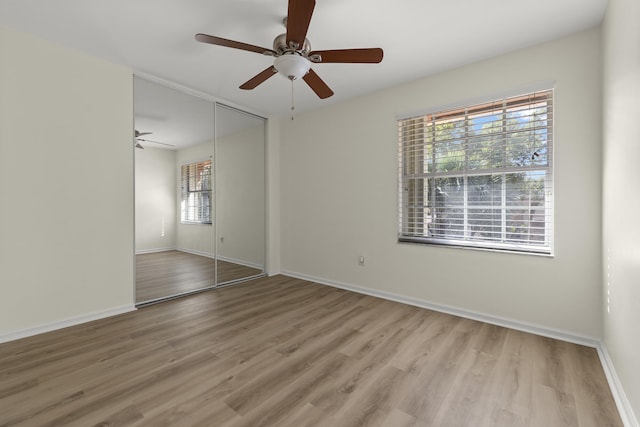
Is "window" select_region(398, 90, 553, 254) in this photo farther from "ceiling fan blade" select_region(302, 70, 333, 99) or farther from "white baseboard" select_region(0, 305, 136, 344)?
"white baseboard" select_region(0, 305, 136, 344)

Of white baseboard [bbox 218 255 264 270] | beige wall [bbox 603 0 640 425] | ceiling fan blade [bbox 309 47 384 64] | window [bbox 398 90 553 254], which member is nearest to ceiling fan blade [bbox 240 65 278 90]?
ceiling fan blade [bbox 309 47 384 64]

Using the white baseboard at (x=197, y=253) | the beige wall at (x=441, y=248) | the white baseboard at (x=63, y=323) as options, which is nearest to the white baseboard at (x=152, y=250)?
the white baseboard at (x=197, y=253)

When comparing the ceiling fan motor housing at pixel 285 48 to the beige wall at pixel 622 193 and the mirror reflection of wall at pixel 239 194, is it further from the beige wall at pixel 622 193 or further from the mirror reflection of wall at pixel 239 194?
the mirror reflection of wall at pixel 239 194

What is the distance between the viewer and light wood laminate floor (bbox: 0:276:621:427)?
1565 mm

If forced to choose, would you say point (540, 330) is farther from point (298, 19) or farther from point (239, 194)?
point (239, 194)

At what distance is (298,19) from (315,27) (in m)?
0.67

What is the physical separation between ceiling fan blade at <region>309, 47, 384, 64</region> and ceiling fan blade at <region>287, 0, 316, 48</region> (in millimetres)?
184

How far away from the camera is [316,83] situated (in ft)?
8.39

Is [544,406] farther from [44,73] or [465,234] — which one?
[44,73]

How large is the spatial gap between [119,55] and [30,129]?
1.06m

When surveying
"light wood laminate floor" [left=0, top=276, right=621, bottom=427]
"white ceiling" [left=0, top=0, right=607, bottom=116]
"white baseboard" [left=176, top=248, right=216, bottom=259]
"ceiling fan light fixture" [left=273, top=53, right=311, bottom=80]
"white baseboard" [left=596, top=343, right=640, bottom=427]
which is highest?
"white ceiling" [left=0, top=0, right=607, bottom=116]

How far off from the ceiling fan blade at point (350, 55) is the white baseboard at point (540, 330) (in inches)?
102

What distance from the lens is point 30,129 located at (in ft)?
8.23

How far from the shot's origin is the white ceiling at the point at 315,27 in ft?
6.88
